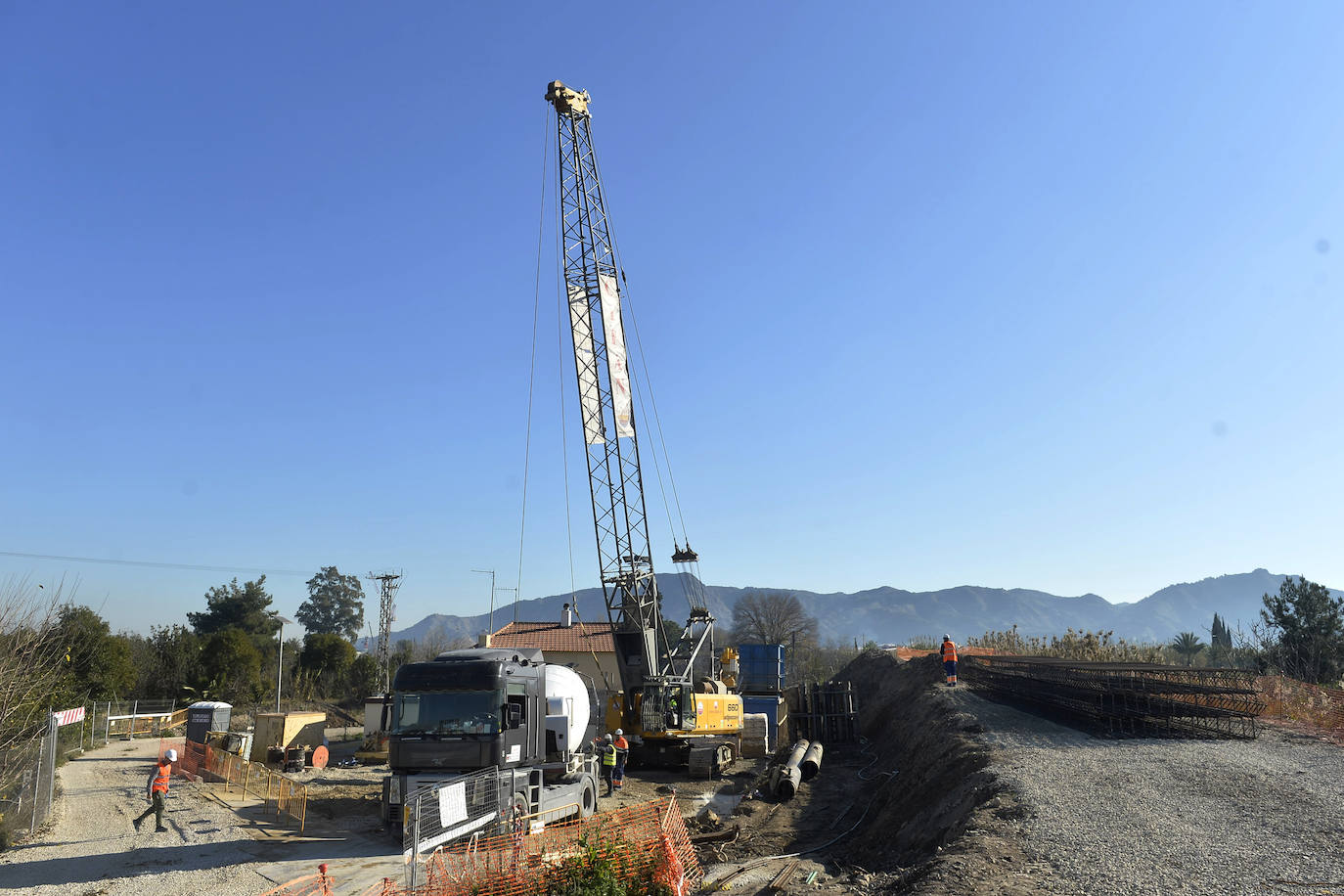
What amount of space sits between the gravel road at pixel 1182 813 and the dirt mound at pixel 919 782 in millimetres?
839

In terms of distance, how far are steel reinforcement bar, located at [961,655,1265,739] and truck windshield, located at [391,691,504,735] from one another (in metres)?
15.8

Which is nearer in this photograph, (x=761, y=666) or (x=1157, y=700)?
(x=1157, y=700)

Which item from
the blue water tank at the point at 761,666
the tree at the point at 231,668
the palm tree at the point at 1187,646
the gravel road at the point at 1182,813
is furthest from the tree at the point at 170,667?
the palm tree at the point at 1187,646

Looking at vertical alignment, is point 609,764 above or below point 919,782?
above

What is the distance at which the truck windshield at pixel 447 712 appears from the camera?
48.5 ft

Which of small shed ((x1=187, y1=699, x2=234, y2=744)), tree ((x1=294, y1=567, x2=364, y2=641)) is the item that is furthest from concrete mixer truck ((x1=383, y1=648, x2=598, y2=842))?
tree ((x1=294, y1=567, x2=364, y2=641))

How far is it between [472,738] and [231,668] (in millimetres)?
42418

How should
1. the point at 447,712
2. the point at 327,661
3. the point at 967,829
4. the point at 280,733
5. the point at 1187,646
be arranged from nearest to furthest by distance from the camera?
the point at 967,829, the point at 447,712, the point at 280,733, the point at 327,661, the point at 1187,646

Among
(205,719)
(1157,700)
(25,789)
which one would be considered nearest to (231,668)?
(205,719)

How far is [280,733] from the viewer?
88.9 ft

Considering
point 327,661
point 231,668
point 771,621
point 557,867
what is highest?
point 771,621

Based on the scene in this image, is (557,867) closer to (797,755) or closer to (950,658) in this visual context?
Result: (797,755)

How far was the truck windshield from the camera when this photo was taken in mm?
14773

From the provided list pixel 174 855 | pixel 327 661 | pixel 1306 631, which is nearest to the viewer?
pixel 174 855
